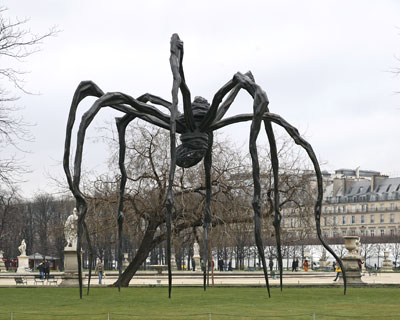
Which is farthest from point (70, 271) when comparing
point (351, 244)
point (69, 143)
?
point (69, 143)

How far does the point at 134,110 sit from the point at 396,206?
10788cm

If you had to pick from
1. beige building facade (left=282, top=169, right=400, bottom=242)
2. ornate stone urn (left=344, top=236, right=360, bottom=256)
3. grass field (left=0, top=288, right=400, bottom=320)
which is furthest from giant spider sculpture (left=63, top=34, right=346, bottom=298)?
beige building facade (left=282, top=169, right=400, bottom=242)

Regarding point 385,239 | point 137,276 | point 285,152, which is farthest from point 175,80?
point 385,239

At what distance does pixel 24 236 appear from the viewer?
268 ft

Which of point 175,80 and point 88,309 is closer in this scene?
point 175,80

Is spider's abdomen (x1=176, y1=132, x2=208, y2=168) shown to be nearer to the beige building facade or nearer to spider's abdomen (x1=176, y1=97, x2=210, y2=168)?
spider's abdomen (x1=176, y1=97, x2=210, y2=168)

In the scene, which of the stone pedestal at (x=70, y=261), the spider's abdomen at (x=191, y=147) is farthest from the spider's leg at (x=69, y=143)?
the stone pedestal at (x=70, y=261)

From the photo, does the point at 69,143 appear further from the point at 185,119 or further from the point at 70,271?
the point at 70,271

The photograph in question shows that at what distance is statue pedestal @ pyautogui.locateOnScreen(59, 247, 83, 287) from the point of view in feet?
103

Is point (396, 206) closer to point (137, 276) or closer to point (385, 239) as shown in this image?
point (385, 239)

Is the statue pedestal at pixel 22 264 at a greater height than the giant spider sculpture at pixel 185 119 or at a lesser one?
lesser

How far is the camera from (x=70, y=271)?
3178cm

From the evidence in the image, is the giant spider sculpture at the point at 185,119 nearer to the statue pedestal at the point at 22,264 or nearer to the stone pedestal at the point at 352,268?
the stone pedestal at the point at 352,268

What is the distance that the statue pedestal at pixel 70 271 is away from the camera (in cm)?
3127
